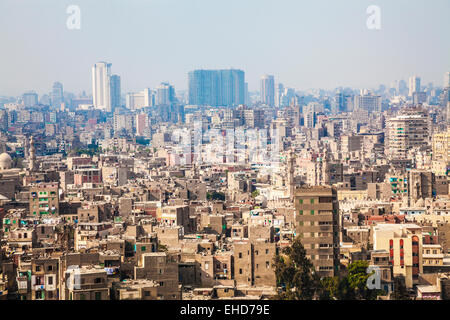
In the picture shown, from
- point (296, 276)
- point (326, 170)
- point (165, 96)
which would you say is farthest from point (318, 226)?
point (165, 96)

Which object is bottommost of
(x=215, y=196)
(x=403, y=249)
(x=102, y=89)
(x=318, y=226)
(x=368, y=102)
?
(x=215, y=196)

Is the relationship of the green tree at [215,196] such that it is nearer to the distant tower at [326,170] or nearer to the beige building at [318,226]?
the distant tower at [326,170]

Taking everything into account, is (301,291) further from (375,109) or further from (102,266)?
(375,109)

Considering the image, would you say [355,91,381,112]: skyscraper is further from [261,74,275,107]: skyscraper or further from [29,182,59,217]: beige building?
[29,182,59,217]: beige building

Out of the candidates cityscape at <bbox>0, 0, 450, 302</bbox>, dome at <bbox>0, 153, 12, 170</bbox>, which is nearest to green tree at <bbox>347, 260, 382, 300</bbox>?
cityscape at <bbox>0, 0, 450, 302</bbox>

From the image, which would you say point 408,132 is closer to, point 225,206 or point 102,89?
point 102,89
